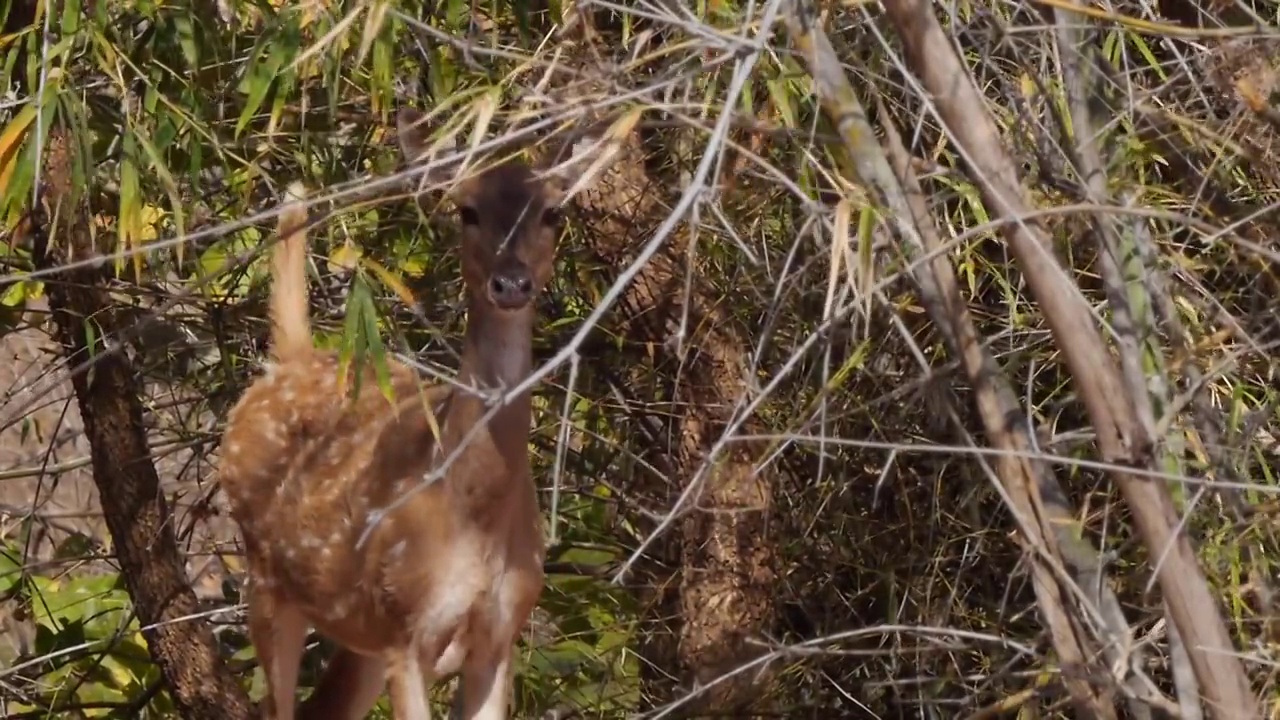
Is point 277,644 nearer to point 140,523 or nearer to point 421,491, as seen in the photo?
point 140,523

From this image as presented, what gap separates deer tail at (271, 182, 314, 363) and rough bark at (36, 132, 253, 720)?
363 millimetres

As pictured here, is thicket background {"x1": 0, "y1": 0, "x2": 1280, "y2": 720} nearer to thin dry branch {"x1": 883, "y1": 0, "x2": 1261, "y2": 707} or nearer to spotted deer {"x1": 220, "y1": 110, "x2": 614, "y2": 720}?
thin dry branch {"x1": 883, "y1": 0, "x2": 1261, "y2": 707}

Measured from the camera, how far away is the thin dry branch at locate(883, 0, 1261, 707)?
3008mm

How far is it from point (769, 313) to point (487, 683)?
1.10m

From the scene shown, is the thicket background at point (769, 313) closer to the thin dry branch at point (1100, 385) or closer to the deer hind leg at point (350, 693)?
the thin dry branch at point (1100, 385)

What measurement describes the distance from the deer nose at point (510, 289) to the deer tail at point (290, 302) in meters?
0.74

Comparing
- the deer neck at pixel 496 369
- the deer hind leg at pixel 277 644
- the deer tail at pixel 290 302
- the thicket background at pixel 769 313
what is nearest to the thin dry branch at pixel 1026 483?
the thicket background at pixel 769 313

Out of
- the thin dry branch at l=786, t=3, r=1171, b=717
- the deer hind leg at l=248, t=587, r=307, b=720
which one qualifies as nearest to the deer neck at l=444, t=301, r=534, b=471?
the deer hind leg at l=248, t=587, r=307, b=720

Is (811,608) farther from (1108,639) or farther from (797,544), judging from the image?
(1108,639)

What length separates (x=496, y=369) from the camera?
13.4 feet

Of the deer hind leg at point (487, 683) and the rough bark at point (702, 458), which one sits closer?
the deer hind leg at point (487, 683)

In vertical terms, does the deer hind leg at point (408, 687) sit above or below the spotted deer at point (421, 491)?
below

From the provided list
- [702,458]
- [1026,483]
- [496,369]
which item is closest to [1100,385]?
[1026,483]

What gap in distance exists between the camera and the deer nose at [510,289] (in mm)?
3943
